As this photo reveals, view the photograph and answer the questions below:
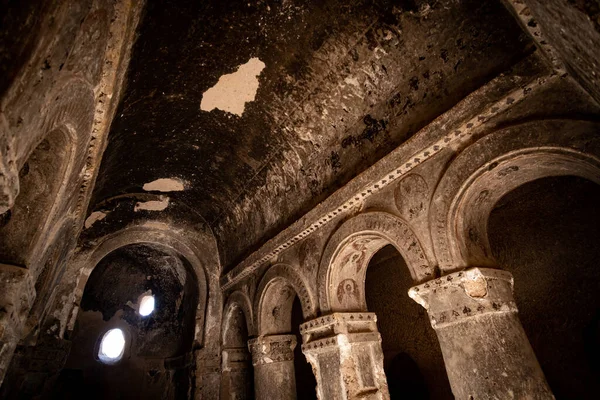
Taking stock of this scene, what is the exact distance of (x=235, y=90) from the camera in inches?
173

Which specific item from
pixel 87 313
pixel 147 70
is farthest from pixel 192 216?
pixel 87 313

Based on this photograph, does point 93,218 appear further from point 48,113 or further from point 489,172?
point 489,172

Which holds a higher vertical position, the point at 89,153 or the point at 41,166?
the point at 89,153

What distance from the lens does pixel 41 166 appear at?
2.43 meters

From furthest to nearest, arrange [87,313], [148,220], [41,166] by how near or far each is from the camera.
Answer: [87,313], [148,220], [41,166]

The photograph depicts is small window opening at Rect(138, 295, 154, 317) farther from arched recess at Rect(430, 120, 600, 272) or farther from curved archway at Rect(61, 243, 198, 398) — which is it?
arched recess at Rect(430, 120, 600, 272)

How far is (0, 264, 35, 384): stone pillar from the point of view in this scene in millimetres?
2359

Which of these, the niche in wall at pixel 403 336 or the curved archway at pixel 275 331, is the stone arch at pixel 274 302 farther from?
the niche in wall at pixel 403 336

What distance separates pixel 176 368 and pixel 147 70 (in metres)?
6.00

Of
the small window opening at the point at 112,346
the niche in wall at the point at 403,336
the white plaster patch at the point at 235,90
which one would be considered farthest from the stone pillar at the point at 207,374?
the white plaster patch at the point at 235,90

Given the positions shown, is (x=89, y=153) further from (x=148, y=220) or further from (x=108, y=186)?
(x=148, y=220)

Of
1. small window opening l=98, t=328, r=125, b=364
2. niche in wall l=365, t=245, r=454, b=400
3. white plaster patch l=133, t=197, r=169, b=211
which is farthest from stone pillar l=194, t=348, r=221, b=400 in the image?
small window opening l=98, t=328, r=125, b=364

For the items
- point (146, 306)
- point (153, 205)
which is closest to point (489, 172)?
point (153, 205)

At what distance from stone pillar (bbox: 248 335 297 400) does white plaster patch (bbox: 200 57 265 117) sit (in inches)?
139
